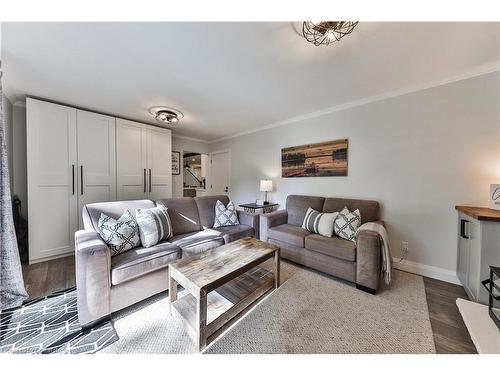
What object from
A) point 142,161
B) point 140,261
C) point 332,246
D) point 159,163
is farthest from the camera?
point 159,163

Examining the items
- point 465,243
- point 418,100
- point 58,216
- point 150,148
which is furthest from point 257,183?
point 58,216

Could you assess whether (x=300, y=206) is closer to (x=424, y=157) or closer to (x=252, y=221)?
(x=252, y=221)

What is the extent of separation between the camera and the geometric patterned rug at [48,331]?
124 cm

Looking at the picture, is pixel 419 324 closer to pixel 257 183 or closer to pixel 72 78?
pixel 257 183

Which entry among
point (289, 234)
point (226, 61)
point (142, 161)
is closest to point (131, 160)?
point (142, 161)

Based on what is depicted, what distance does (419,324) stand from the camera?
1.46m

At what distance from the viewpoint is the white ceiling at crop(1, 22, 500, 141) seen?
55.6 inches

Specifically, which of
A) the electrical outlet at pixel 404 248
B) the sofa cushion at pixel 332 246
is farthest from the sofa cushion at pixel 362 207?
the sofa cushion at pixel 332 246

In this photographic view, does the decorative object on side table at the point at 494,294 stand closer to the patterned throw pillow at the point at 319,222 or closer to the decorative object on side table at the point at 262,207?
the patterned throw pillow at the point at 319,222

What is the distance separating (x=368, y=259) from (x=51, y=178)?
13.7 ft

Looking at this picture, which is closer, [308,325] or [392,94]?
[308,325]

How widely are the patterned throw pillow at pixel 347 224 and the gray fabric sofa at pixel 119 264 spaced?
1.31 m

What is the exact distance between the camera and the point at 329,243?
7.00ft
